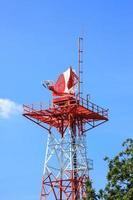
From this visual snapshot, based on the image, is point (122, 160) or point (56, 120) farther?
point (56, 120)

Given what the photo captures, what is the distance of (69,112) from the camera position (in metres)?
94.4

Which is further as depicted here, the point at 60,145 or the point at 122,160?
the point at 60,145

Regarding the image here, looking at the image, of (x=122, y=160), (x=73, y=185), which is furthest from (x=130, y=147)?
(x=73, y=185)

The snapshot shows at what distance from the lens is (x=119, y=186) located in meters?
65.6

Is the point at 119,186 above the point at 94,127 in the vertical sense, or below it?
below

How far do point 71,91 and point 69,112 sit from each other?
266 centimetres

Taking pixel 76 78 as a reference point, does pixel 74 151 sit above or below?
below

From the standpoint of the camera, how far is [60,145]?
96.1 metres

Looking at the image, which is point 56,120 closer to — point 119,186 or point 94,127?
point 94,127

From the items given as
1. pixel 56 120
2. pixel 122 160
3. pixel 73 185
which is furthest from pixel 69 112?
pixel 122 160

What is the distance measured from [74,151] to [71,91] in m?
7.19

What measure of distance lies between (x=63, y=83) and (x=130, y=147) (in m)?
30.8

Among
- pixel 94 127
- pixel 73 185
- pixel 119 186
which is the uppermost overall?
pixel 94 127

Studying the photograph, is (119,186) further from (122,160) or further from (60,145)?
(60,145)
